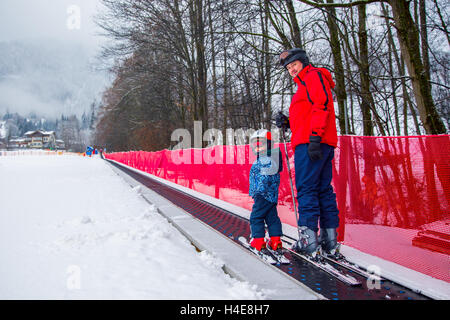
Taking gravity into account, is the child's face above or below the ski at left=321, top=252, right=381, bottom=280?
above

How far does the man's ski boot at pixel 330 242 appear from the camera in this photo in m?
3.12

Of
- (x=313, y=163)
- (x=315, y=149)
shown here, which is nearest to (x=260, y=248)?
(x=313, y=163)

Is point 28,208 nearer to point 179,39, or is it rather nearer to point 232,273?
point 232,273

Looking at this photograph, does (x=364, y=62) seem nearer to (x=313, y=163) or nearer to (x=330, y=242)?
(x=313, y=163)

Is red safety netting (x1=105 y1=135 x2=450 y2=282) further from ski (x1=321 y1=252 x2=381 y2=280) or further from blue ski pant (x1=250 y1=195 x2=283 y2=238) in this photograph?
blue ski pant (x1=250 y1=195 x2=283 y2=238)

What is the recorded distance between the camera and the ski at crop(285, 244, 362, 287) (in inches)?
100

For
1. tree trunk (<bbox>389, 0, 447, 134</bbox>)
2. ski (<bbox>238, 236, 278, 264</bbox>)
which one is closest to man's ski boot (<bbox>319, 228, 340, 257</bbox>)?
ski (<bbox>238, 236, 278, 264</bbox>)

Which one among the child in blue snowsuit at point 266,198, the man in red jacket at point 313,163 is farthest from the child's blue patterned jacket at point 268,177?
the man in red jacket at point 313,163

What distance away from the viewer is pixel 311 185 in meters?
3.06

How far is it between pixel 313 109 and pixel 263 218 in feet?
4.41

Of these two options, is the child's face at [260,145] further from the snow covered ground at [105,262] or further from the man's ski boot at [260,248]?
the snow covered ground at [105,262]

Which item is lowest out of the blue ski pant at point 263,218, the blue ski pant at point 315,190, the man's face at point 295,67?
the blue ski pant at point 263,218

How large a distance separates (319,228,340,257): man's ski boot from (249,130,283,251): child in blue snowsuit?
49 centimetres

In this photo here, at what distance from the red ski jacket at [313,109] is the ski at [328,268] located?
3.88ft
